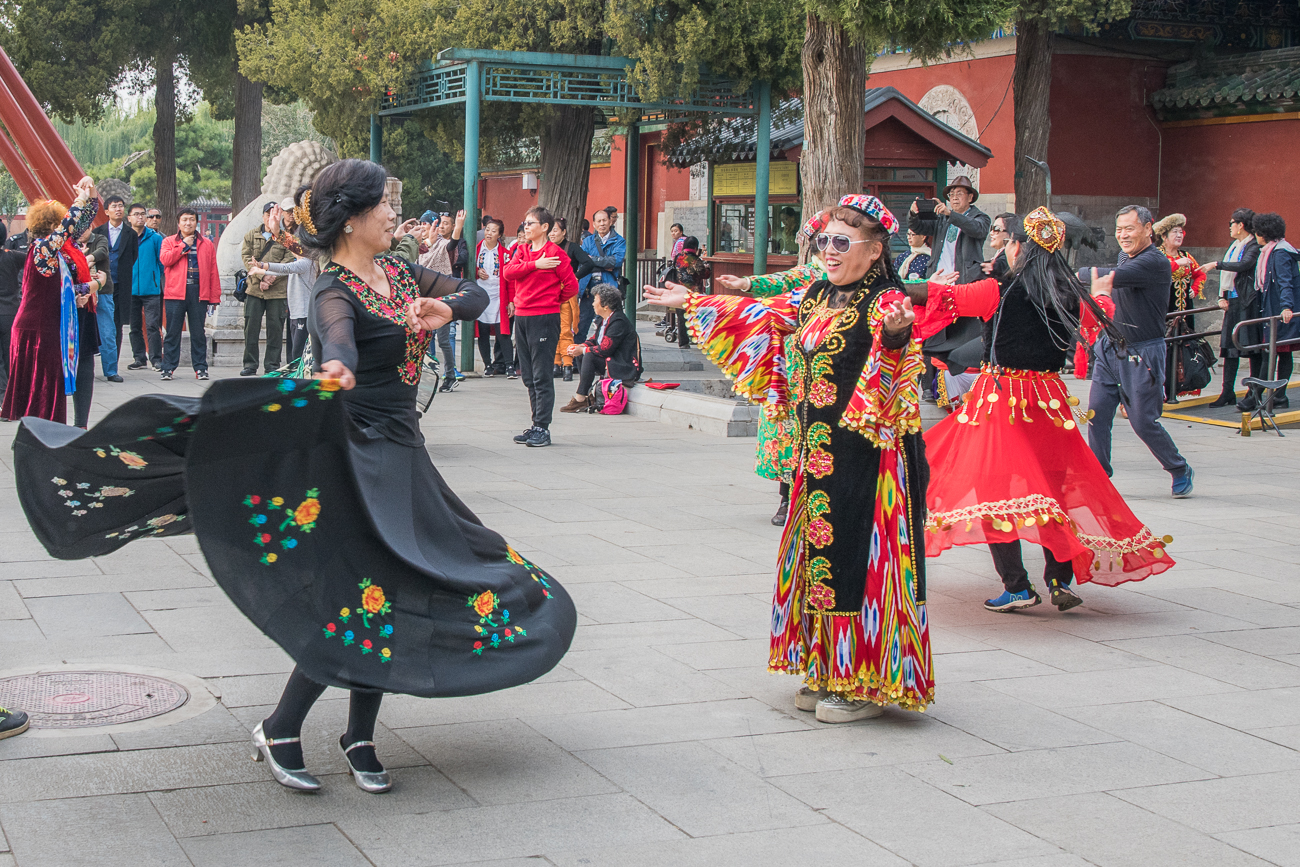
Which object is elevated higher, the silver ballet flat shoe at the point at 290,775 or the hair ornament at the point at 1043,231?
the hair ornament at the point at 1043,231

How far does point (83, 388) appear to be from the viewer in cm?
915

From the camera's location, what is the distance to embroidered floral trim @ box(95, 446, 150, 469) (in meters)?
3.49

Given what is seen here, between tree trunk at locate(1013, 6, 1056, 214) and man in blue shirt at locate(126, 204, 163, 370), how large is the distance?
1048 cm

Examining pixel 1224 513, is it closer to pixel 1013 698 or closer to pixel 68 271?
pixel 1013 698

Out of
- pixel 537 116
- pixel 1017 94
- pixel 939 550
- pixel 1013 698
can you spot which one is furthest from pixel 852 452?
pixel 1017 94

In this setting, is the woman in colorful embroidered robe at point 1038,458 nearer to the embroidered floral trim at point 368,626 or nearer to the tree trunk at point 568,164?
the embroidered floral trim at point 368,626

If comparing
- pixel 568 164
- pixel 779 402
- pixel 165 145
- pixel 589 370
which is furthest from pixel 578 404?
pixel 165 145

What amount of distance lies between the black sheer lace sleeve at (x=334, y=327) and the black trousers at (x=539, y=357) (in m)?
6.44

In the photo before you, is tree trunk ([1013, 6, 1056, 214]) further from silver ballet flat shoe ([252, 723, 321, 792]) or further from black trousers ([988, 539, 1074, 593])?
silver ballet flat shoe ([252, 723, 321, 792])

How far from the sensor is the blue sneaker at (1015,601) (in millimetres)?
5914

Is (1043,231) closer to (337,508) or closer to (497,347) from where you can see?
(337,508)

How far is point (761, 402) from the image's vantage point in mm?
4953

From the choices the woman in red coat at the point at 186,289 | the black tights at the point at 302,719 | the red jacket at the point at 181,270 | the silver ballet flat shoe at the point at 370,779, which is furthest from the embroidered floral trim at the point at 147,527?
the red jacket at the point at 181,270

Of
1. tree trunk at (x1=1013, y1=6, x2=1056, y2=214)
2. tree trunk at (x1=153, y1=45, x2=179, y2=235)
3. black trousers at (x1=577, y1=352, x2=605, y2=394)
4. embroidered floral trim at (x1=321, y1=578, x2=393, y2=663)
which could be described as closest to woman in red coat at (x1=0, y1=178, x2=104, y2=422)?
black trousers at (x1=577, y1=352, x2=605, y2=394)
